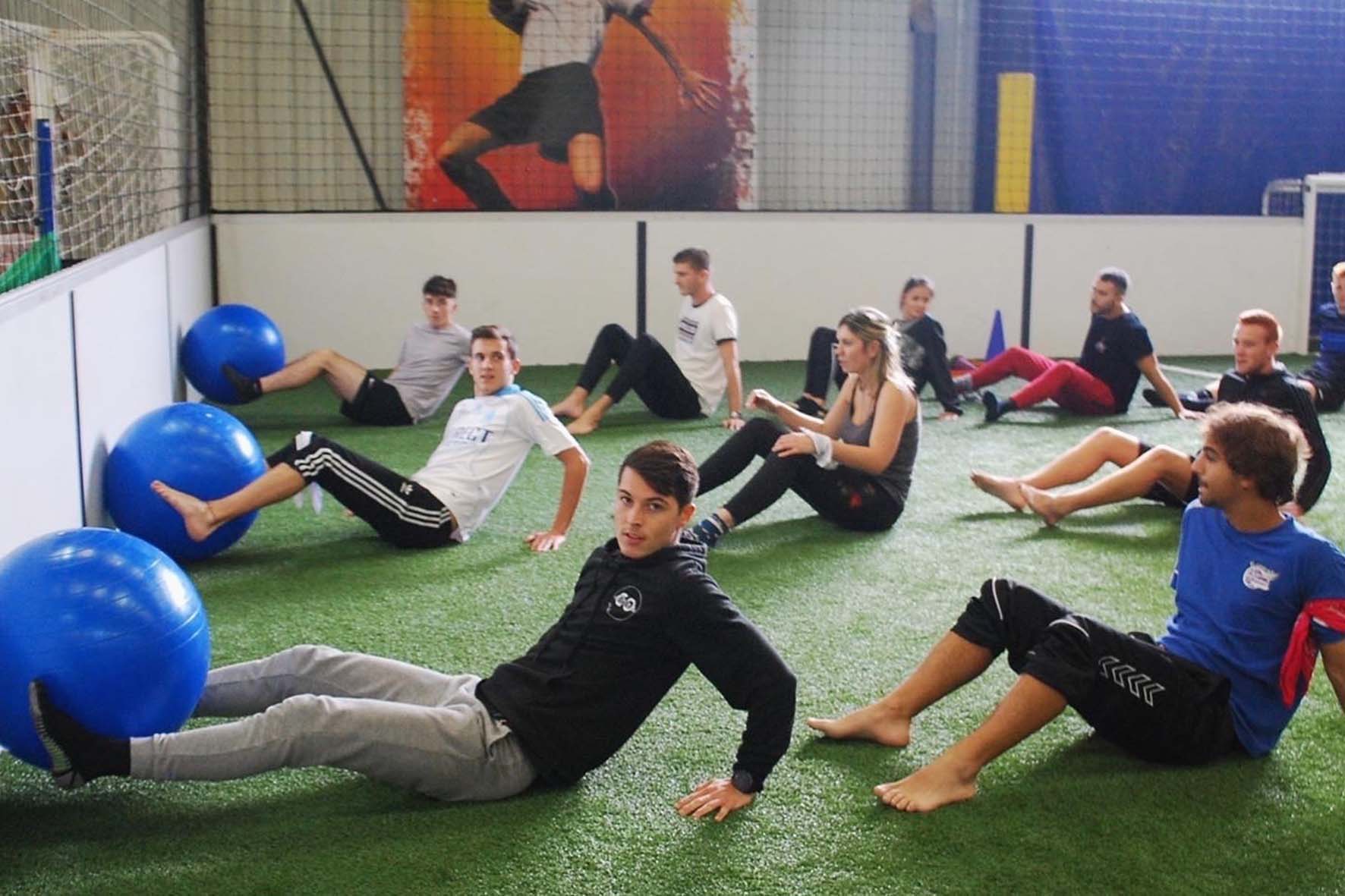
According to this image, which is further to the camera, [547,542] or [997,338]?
[997,338]

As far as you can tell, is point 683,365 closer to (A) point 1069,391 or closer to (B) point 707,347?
(B) point 707,347

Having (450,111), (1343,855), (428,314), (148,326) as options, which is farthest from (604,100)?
(1343,855)

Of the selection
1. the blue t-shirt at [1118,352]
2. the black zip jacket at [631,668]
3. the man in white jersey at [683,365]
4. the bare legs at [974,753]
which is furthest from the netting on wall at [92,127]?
the blue t-shirt at [1118,352]

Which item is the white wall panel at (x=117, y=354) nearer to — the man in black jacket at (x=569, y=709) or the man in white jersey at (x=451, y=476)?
the man in white jersey at (x=451, y=476)

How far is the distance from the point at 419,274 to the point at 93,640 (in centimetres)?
658

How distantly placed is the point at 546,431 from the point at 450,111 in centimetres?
524

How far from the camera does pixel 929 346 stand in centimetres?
762

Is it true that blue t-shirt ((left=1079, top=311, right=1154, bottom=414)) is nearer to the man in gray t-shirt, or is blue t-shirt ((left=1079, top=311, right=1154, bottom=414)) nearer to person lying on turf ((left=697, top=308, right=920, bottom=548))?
person lying on turf ((left=697, top=308, right=920, bottom=548))

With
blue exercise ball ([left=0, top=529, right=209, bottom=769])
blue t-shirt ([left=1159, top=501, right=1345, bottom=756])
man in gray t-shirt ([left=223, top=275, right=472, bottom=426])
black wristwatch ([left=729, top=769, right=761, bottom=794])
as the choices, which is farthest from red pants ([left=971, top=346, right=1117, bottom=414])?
blue exercise ball ([left=0, top=529, right=209, bottom=769])

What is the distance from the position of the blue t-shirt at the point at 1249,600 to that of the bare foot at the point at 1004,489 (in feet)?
7.53

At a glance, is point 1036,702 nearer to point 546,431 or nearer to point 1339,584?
point 1339,584

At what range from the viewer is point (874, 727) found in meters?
3.10

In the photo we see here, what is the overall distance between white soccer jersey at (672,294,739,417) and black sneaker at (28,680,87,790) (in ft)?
16.2

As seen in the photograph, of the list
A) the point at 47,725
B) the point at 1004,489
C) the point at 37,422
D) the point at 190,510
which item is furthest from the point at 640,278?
the point at 47,725
